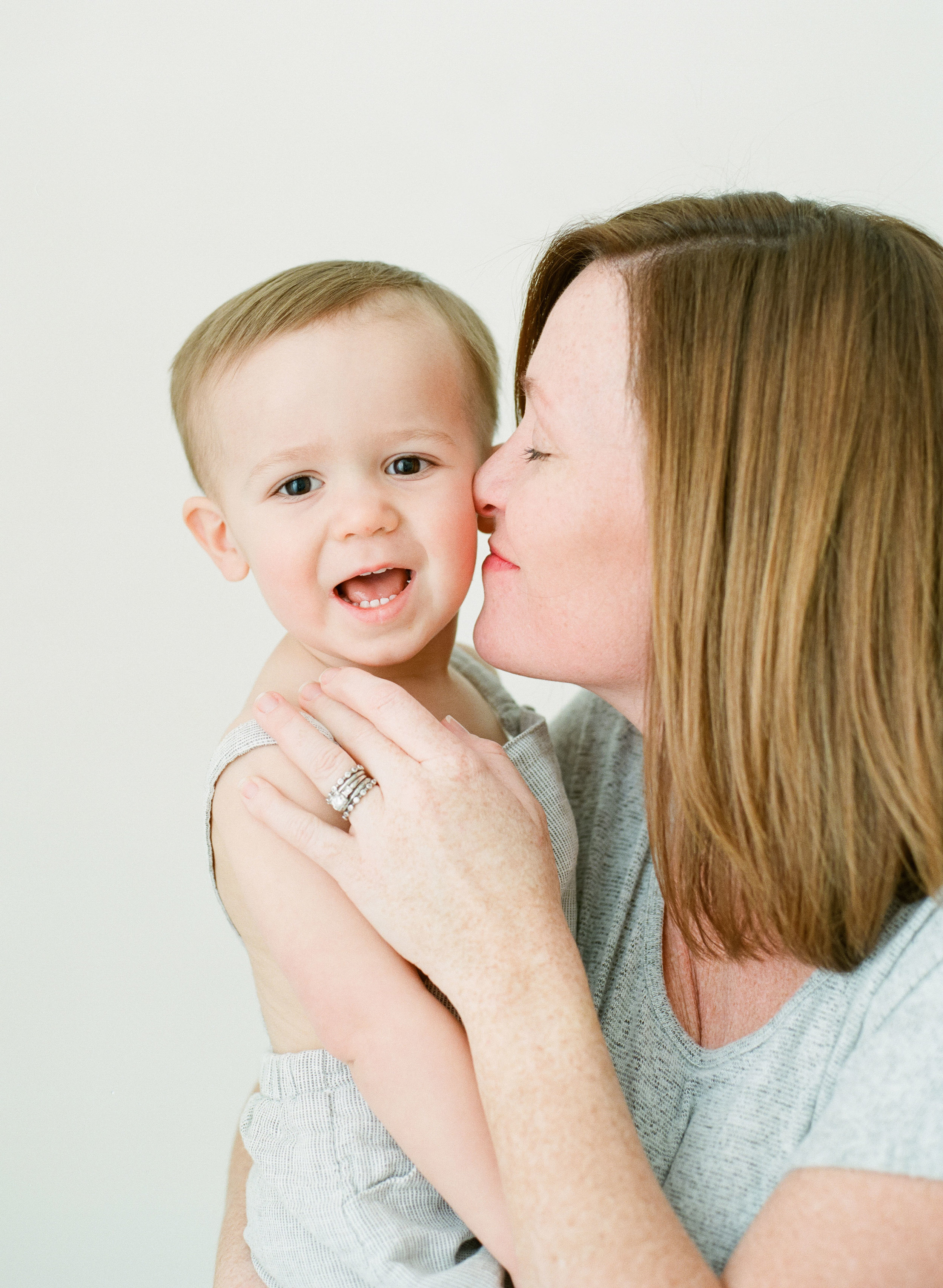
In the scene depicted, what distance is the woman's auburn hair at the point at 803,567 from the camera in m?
1.15

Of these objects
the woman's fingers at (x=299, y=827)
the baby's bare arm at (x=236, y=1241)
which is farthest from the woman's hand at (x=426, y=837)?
the baby's bare arm at (x=236, y=1241)

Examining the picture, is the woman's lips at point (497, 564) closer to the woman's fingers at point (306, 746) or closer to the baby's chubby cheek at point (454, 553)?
the baby's chubby cheek at point (454, 553)

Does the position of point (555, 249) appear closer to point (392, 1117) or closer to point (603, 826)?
point (603, 826)

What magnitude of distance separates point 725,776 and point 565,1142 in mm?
404

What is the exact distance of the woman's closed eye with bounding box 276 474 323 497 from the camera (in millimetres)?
1395

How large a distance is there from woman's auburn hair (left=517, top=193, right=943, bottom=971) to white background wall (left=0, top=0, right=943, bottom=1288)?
1249 millimetres

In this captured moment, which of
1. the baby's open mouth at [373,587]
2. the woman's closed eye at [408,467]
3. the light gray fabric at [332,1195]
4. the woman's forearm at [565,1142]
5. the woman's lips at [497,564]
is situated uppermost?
the woman's closed eye at [408,467]

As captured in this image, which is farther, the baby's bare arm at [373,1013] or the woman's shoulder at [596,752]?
the woman's shoulder at [596,752]

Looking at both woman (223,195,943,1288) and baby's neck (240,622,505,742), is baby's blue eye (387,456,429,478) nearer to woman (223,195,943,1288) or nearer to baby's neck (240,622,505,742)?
woman (223,195,943,1288)

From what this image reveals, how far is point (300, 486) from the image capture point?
1397 mm

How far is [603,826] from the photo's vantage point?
5.43 ft

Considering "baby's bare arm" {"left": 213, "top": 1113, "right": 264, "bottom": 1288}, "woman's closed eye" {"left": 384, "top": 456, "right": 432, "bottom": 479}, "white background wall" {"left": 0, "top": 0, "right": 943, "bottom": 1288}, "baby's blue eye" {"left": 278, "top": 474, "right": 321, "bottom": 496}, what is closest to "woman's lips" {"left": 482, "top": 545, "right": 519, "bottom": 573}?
"woman's closed eye" {"left": 384, "top": 456, "right": 432, "bottom": 479}

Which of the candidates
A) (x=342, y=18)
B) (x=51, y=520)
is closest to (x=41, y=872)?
(x=51, y=520)

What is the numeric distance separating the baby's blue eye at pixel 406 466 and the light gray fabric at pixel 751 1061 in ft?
1.84
